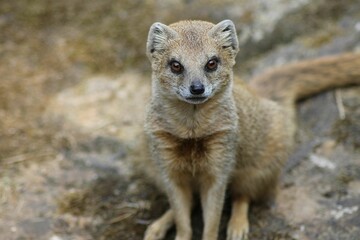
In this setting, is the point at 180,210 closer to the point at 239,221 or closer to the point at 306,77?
the point at 239,221

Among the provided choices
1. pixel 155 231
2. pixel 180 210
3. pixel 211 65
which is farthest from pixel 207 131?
pixel 155 231

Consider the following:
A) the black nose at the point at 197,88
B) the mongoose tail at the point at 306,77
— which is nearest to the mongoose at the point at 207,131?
the black nose at the point at 197,88

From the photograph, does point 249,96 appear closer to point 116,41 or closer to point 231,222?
point 231,222

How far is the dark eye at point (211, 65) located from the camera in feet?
12.8

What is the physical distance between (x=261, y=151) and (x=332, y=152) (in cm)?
67

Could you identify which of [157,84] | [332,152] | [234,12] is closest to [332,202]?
[332,152]

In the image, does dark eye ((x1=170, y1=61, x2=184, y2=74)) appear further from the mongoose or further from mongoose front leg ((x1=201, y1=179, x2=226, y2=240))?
mongoose front leg ((x1=201, y1=179, x2=226, y2=240))

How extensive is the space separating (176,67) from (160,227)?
123 cm

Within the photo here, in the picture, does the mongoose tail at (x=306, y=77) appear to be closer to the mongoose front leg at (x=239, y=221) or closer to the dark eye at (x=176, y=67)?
the mongoose front leg at (x=239, y=221)

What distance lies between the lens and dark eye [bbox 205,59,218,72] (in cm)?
390

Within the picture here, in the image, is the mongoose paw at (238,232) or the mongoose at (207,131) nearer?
the mongoose at (207,131)

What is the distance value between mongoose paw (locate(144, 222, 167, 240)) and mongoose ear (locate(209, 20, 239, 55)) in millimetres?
1335

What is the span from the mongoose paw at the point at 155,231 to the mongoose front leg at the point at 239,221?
0.45 metres

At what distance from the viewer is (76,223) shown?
182 inches
